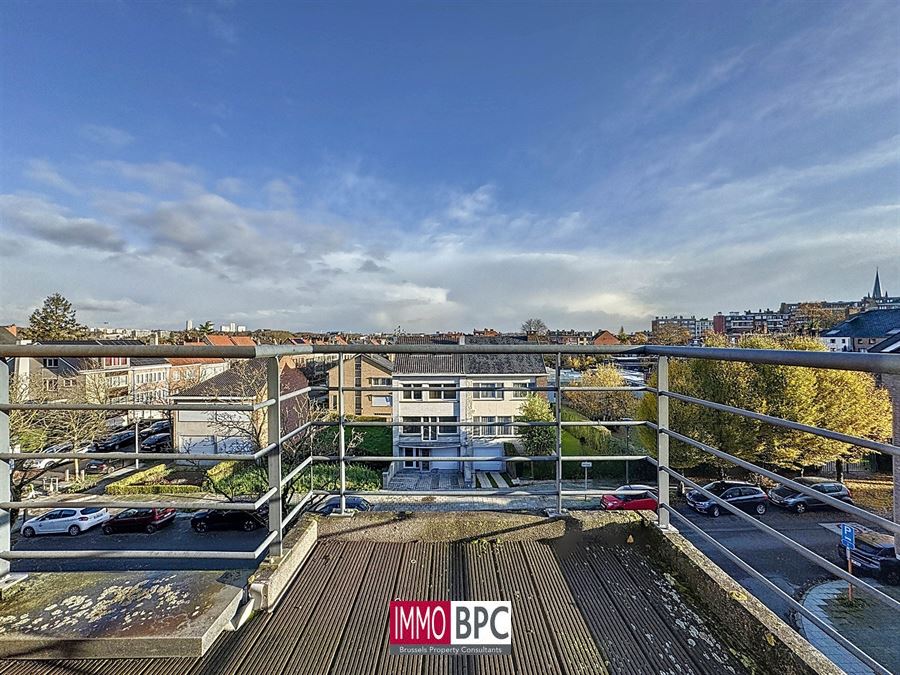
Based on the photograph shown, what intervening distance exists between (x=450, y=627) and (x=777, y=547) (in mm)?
15573

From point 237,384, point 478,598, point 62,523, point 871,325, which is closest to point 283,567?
point 478,598

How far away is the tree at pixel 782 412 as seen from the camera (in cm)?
1413

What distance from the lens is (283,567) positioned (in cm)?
159

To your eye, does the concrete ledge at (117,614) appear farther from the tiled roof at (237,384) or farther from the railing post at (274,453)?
the tiled roof at (237,384)

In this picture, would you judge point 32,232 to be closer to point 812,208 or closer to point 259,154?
point 259,154

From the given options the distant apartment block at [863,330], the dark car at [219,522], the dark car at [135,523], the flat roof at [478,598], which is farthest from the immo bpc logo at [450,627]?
the distant apartment block at [863,330]

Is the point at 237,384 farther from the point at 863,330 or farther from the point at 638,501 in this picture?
the point at 863,330

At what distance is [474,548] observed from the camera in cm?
191

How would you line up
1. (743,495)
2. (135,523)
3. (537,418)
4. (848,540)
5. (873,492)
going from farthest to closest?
(537,418) → (873,492) → (743,495) → (135,523) → (848,540)

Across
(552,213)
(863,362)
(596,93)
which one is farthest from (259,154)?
(863,362)

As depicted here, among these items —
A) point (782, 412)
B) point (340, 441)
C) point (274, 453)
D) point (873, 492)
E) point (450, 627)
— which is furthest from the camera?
point (873, 492)

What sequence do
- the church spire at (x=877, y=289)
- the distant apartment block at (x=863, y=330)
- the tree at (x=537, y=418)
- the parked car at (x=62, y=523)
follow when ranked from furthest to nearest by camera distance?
the church spire at (x=877, y=289) → the distant apartment block at (x=863, y=330) → the tree at (x=537, y=418) → the parked car at (x=62, y=523)

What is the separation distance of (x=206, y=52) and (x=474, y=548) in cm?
939

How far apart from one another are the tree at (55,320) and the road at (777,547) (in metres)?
40.6
